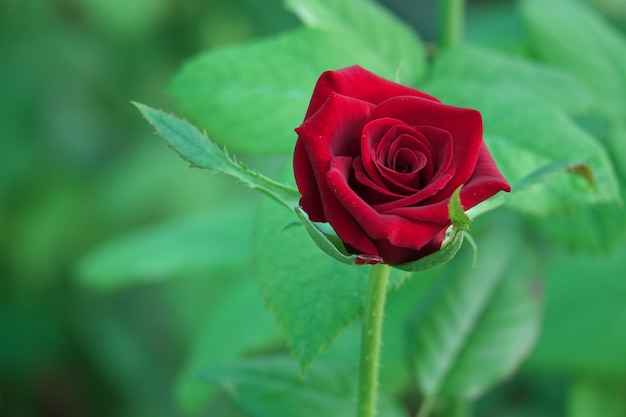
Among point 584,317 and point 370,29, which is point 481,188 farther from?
point 584,317

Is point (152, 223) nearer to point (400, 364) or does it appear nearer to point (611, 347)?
point (400, 364)

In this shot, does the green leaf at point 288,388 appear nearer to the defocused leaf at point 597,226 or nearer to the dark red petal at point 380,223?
the defocused leaf at point 597,226

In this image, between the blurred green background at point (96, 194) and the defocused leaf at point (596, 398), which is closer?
the defocused leaf at point (596, 398)

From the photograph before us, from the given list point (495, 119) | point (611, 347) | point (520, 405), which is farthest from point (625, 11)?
point (495, 119)

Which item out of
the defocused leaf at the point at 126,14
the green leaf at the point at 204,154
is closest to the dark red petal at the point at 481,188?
the green leaf at the point at 204,154

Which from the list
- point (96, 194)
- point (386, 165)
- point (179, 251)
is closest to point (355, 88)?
point (386, 165)

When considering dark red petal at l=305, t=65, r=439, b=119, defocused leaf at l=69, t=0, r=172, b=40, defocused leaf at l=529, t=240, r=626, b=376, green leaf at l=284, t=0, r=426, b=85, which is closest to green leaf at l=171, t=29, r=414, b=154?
green leaf at l=284, t=0, r=426, b=85

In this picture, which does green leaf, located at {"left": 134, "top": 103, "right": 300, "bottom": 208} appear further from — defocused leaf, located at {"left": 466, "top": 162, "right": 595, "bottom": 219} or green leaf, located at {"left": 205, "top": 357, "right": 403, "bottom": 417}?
green leaf, located at {"left": 205, "top": 357, "right": 403, "bottom": 417}
